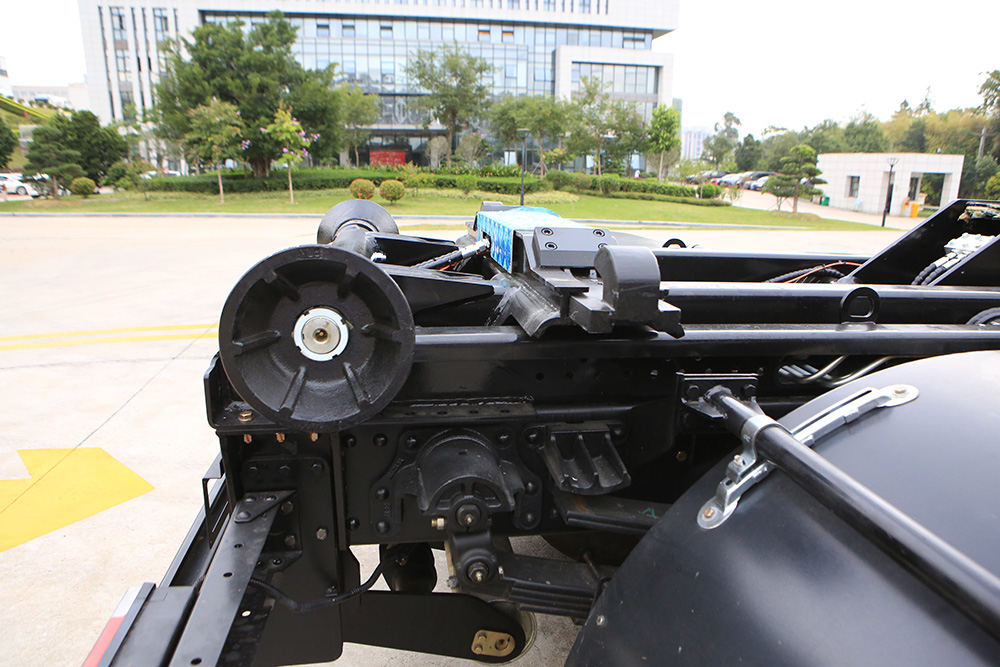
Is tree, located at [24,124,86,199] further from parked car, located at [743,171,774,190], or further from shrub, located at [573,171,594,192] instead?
parked car, located at [743,171,774,190]

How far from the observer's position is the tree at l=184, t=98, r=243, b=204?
30406 millimetres

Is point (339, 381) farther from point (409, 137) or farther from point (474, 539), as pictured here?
point (409, 137)

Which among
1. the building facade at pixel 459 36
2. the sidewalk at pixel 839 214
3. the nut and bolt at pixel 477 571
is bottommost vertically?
the sidewalk at pixel 839 214

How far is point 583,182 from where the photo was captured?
38.2m

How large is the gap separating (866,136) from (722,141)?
26413 mm

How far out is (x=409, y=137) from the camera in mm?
63625

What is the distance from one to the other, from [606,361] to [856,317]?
800mm

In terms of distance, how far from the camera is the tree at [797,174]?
31578 millimetres

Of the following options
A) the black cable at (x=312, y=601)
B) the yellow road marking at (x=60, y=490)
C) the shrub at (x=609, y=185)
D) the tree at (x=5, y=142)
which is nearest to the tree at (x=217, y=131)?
the shrub at (x=609, y=185)

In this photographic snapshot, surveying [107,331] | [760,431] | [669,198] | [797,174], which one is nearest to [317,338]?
[760,431]

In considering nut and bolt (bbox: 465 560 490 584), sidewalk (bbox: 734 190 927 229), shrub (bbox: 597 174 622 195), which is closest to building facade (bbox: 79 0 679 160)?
sidewalk (bbox: 734 190 927 229)

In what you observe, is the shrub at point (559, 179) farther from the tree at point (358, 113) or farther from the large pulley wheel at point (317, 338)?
the large pulley wheel at point (317, 338)

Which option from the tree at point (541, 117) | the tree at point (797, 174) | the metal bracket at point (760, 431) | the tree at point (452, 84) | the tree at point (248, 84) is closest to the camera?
the metal bracket at point (760, 431)

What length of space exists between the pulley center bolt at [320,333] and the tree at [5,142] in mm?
52469
